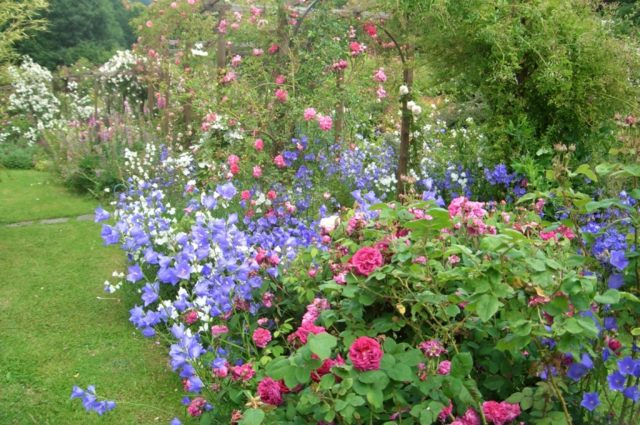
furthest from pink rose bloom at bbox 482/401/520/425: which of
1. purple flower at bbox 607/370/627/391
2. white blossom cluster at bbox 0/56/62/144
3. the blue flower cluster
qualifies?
white blossom cluster at bbox 0/56/62/144

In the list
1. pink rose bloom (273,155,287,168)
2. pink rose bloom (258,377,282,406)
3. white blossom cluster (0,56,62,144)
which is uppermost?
A: pink rose bloom (258,377,282,406)

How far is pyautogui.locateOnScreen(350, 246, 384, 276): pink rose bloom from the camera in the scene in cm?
177

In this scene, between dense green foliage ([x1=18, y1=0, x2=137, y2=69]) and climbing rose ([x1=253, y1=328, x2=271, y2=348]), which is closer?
climbing rose ([x1=253, y1=328, x2=271, y2=348])

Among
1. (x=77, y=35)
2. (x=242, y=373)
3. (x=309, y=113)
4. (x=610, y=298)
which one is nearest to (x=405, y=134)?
(x=309, y=113)

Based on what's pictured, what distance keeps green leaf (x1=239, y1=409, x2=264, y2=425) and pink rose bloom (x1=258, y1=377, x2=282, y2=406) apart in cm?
20

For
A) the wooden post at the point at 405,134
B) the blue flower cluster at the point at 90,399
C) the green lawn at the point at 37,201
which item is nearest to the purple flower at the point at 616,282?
the blue flower cluster at the point at 90,399

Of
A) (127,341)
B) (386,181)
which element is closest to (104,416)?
(127,341)

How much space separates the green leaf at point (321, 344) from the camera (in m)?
1.49

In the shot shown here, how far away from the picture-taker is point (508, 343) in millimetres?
1545

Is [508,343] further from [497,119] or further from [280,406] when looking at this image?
[497,119]

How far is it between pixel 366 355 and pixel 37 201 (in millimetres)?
5774

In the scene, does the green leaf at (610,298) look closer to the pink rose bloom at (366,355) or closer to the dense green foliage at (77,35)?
the pink rose bloom at (366,355)

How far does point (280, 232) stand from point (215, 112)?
217 centimetres

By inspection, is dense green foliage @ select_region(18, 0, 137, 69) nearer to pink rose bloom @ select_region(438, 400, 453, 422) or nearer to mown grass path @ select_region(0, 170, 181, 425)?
mown grass path @ select_region(0, 170, 181, 425)
